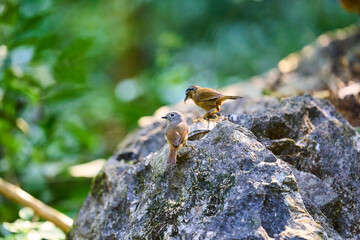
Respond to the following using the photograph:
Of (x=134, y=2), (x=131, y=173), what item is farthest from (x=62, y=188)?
(x=134, y=2)

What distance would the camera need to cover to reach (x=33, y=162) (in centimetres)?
408

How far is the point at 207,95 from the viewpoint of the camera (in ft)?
7.65

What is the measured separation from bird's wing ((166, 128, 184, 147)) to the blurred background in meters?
1.98

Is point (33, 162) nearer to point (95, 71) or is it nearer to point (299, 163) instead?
point (299, 163)

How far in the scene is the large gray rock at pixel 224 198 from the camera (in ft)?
4.58

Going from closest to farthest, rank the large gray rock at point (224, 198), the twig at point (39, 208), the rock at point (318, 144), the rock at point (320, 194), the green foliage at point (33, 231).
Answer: the large gray rock at point (224, 198) → the rock at point (320, 194) → the rock at point (318, 144) → the green foliage at point (33, 231) → the twig at point (39, 208)

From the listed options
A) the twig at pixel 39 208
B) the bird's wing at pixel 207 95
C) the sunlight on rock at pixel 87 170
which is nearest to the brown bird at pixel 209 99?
the bird's wing at pixel 207 95

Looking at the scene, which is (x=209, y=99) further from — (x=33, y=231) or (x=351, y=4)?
(x=351, y=4)

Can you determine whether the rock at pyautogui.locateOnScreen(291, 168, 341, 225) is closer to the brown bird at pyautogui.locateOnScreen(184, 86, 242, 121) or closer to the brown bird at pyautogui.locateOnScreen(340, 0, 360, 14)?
the brown bird at pyautogui.locateOnScreen(184, 86, 242, 121)

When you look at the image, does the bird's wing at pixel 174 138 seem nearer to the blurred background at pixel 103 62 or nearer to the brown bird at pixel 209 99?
the brown bird at pixel 209 99

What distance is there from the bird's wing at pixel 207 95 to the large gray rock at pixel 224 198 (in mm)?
533

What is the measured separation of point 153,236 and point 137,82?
21.0 ft

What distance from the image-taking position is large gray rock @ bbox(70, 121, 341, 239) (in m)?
1.40

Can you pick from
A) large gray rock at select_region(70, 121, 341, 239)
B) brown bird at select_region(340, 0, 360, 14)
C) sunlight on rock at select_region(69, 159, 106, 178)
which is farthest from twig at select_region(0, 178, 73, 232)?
brown bird at select_region(340, 0, 360, 14)
